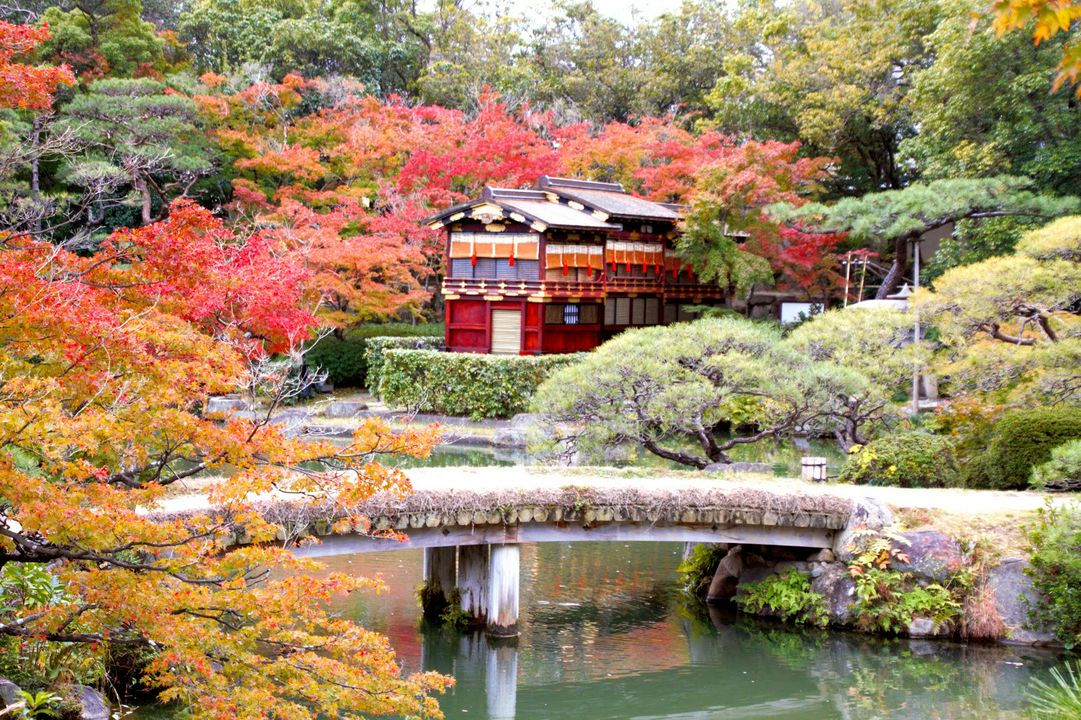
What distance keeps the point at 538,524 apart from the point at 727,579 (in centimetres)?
329

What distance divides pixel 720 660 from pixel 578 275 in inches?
791

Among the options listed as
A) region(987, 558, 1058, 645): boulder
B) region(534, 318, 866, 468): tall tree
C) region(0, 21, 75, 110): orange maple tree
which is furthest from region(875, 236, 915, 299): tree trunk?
region(0, 21, 75, 110): orange maple tree

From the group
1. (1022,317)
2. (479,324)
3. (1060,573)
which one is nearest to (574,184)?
(479,324)

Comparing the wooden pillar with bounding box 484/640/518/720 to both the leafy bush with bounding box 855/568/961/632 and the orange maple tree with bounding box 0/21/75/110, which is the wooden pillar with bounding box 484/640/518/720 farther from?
the orange maple tree with bounding box 0/21/75/110

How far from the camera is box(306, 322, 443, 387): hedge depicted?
108 ft

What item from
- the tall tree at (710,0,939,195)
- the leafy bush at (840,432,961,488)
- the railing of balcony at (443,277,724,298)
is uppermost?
the tall tree at (710,0,939,195)

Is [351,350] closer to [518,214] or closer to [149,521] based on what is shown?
[518,214]

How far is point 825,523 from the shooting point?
1397cm

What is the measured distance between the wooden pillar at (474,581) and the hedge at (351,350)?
62.3ft

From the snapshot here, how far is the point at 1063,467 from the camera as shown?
14078mm

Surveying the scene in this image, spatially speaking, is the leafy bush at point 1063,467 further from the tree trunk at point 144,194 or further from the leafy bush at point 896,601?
the tree trunk at point 144,194

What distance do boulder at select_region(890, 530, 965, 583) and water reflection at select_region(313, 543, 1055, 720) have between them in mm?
827

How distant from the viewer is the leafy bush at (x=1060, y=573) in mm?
12422

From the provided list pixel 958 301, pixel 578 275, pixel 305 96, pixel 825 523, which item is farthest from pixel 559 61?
pixel 825 523
